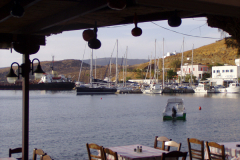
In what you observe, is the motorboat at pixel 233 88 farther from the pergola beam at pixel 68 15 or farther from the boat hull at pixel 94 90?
the pergola beam at pixel 68 15

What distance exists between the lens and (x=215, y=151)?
7551 millimetres

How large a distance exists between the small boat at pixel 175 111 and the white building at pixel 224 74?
72185mm

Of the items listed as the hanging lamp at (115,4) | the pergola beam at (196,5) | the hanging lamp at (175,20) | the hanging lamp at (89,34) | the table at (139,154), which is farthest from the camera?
Answer: the table at (139,154)

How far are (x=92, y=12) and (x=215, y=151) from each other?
4853 mm

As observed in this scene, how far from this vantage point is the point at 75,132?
85.7 feet

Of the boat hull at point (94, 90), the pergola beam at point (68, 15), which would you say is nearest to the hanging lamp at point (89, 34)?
the pergola beam at point (68, 15)

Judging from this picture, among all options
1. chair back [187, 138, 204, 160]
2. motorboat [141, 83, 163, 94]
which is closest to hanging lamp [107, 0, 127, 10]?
chair back [187, 138, 204, 160]

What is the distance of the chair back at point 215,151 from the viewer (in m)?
6.93

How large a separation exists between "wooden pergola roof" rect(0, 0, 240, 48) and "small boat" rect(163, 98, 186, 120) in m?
25.0

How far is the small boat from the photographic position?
1195 inches

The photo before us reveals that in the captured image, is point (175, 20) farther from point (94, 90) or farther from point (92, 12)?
point (94, 90)

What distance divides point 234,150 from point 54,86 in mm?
128805

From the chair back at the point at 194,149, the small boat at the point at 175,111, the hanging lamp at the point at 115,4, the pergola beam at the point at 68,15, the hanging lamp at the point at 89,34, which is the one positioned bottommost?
the small boat at the point at 175,111

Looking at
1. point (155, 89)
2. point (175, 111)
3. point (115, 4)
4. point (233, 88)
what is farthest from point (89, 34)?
point (233, 88)
